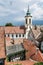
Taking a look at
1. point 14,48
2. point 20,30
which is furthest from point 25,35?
point 14,48

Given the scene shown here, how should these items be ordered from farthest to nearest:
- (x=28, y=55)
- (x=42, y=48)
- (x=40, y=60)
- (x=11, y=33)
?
(x=11, y=33)
(x=42, y=48)
(x=28, y=55)
(x=40, y=60)

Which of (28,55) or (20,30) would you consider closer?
(28,55)

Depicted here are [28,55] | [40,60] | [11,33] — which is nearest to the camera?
[40,60]

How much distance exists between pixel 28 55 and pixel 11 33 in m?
46.1

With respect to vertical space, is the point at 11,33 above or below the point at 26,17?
below

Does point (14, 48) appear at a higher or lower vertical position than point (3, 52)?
lower

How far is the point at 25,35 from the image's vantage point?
301ft

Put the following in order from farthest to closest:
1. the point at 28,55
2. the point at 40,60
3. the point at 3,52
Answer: the point at 28,55
the point at 40,60
the point at 3,52

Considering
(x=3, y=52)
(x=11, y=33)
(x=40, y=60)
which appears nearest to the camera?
(x=3, y=52)

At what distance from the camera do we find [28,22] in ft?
312

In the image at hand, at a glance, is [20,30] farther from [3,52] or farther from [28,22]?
[3,52]

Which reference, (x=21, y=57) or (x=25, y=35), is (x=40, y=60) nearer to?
(x=21, y=57)

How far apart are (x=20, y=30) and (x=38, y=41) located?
2359 centimetres

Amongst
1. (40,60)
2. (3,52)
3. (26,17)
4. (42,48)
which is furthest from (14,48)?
(26,17)
